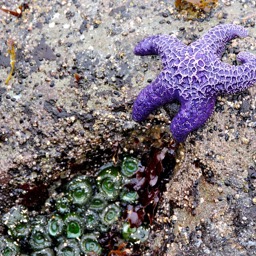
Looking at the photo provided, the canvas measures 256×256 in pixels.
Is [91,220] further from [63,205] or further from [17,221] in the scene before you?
[17,221]

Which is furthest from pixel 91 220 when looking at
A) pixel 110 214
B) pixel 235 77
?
pixel 235 77

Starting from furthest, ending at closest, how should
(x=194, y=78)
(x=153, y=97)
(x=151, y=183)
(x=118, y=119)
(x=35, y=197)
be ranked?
1. (x=35, y=197)
2. (x=151, y=183)
3. (x=118, y=119)
4. (x=153, y=97)
5. (x=194, y=78)

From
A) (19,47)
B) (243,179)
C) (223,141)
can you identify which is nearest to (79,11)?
(19,47)

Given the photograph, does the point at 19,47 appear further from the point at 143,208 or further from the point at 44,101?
the point at 143,208

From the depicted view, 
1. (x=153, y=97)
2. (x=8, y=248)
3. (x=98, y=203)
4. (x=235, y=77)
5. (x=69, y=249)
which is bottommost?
(x=69, y=249)

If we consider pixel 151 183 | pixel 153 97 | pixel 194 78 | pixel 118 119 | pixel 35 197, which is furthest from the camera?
pixel 35 197

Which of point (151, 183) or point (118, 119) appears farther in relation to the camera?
point (151, 183)

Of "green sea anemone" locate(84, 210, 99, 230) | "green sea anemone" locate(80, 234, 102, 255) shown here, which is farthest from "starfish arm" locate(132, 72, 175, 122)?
"green sea anemone" locate(80, 234, 102, 255)
